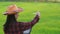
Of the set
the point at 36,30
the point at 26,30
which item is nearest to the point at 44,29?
the point at 36,30

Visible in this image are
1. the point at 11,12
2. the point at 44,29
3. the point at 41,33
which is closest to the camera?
the point at 11,12

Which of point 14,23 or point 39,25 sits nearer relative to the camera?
point 14,23

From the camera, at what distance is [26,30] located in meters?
4.91

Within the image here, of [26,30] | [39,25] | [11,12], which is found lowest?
[39,25]

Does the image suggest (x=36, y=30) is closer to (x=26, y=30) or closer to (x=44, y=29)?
(x=44, y=29)

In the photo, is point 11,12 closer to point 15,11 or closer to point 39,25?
point 15,11

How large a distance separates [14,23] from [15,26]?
5 centimetres

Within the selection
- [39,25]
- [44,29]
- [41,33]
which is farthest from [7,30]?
[39,25]

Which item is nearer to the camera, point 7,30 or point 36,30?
point 7,30

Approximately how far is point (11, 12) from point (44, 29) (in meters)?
5.08

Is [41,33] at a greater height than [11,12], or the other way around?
[11,12]

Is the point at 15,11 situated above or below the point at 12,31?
above

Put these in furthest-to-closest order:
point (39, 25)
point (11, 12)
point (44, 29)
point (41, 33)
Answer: point (39, 25) < point (44, 29) < point (41, 33) < point (11, 12)

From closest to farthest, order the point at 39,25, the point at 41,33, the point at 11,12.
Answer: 1. the point at 11,12
2. the point at 41,33
3. the point at 39,25
